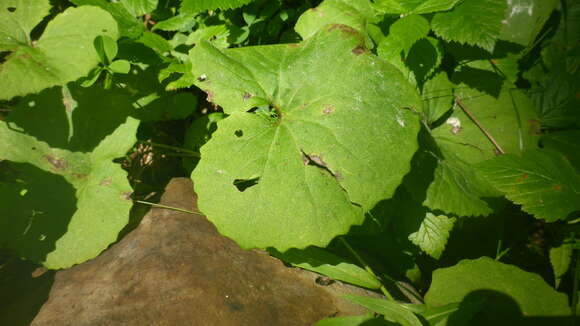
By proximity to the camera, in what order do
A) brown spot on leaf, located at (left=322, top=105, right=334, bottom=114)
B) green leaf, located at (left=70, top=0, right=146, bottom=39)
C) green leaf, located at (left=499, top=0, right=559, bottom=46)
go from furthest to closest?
green leaf, located at (left=499, top=0, right=559, bottom=46) < green leaf, located at (left=70, top=0, right=146, bottom=39) < brown spot on leaf, located at (left=322, top=105, right=334, bottom=114)

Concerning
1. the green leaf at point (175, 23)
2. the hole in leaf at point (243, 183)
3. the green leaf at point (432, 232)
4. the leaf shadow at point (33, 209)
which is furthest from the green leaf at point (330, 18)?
the leaf shadow at point (33, 209)

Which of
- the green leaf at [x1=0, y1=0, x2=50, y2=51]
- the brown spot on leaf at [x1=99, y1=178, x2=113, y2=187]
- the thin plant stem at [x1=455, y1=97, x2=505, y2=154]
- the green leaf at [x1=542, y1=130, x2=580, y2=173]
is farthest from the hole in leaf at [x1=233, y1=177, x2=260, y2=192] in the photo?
the green leaf at [x1=542, y1=130, x2=580, y2=173]

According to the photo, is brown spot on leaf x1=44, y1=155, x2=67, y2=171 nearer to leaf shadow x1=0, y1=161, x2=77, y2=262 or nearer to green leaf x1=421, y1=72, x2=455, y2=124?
leaf shadow x1=0, y1=161, x2=77, y2=262

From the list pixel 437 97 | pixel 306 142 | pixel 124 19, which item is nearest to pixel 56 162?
pixel 124 19

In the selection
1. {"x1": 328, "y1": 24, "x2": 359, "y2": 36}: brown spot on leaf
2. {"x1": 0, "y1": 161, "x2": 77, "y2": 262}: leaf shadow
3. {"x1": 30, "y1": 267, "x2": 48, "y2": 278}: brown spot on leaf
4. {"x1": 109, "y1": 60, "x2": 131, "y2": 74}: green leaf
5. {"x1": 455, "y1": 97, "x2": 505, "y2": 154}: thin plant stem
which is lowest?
{"x1": 30, "y1": 267, "x2": 48, "y2": 278}: brown spot on leaf

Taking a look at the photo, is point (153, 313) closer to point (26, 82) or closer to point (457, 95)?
point (26, 82)

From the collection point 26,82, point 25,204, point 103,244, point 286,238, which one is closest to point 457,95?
point 286,238

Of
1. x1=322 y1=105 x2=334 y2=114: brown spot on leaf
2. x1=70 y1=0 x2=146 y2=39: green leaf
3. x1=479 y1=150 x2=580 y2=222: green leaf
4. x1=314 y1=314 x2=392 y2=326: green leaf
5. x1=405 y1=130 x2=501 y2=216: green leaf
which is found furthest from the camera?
x1=70 y1=0 x2=146 y2=39: green leaf
